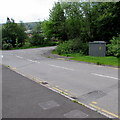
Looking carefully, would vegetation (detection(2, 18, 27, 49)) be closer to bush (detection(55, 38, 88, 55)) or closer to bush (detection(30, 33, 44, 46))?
bush (detection(30, 33, 44, 46))

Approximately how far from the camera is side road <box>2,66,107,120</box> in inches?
194

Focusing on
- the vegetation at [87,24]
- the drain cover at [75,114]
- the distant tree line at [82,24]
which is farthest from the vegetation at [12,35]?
the drain cover at [75,114]

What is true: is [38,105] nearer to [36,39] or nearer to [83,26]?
[83,26]

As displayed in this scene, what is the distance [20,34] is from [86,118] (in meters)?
46.1

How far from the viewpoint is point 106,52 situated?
1858 centimetres

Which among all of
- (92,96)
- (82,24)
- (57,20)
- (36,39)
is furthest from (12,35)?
(92,96)

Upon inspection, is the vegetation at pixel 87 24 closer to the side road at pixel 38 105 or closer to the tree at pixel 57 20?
the tree at pixel 57 20

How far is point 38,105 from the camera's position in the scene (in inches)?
223

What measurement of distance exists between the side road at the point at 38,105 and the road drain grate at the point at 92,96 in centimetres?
73

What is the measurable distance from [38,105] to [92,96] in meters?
2.48

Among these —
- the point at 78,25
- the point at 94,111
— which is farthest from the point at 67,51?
the point at 94,111

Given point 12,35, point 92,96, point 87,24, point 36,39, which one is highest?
point 12,35

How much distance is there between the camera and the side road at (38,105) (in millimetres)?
4926

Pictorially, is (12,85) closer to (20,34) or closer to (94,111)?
(94,111)
